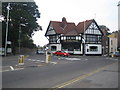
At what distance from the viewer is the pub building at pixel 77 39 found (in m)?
50.8

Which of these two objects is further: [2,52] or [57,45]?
[57,45]

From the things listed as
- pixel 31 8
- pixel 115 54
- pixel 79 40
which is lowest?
pixel 115 54

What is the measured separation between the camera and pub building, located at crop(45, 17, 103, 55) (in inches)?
2002

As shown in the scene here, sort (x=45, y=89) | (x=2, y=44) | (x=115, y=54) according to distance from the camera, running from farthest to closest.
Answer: (x=115, y=54)
(x=2, y=44)
(x=45, y=89)

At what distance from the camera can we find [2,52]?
34.6 meters

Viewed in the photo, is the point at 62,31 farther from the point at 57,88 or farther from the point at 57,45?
the point at 57,88

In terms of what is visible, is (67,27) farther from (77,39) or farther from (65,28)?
(77,39)

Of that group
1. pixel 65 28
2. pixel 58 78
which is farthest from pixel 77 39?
pixel 58 78

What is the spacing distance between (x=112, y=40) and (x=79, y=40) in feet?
60.3

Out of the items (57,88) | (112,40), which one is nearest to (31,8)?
(112,40)

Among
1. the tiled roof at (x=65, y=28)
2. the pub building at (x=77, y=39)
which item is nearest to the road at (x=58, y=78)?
the pub building at (x=77, y=39)

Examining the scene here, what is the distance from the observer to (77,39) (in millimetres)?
51031

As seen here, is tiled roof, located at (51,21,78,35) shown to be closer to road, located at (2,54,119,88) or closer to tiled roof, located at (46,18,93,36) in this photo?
tiled roof, located at (46,18,93,36)

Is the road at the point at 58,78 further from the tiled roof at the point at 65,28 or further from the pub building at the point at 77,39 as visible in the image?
the tiled roof at the point at 65,28
